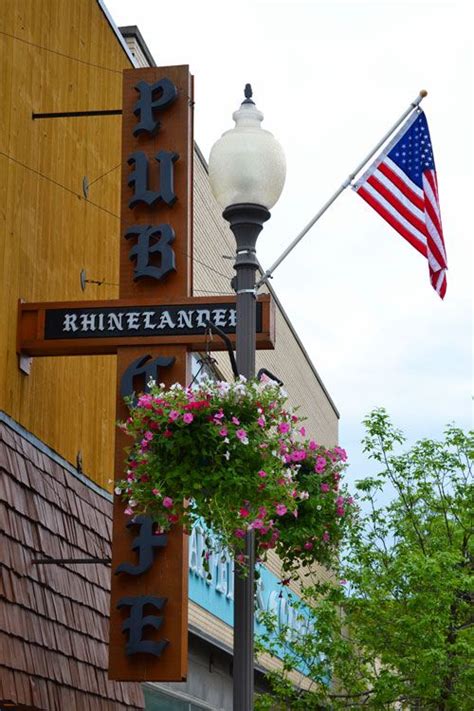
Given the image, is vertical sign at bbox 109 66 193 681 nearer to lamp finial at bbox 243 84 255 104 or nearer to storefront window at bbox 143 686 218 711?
lamp finial at bbox 243 84 255 104

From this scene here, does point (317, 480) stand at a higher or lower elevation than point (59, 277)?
lower

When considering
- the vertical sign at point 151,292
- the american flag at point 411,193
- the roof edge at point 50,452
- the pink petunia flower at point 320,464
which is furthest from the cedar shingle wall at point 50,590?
the american flag at point 411,193

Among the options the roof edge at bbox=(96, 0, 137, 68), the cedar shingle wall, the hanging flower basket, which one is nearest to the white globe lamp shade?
the hanging flower basket

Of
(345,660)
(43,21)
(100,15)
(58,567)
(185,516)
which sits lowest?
(185,516)

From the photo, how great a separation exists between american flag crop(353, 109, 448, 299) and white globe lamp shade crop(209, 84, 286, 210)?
10.9 ft

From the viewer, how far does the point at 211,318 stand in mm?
12211

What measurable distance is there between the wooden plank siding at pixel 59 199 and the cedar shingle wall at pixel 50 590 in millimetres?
500

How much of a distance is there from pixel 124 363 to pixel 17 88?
2.77m

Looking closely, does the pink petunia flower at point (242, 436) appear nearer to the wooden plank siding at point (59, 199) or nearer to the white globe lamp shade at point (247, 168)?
the white globe lamp shade at point (247, 168)

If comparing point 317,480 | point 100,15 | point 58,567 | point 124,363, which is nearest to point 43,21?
point 100,15

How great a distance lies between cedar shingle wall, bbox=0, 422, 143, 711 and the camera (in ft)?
37.5

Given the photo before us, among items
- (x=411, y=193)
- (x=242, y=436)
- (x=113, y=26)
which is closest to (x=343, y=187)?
(x=411, y=193)

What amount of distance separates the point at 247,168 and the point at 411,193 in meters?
3.90

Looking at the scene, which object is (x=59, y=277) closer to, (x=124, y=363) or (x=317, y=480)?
(x=124, y=363)
